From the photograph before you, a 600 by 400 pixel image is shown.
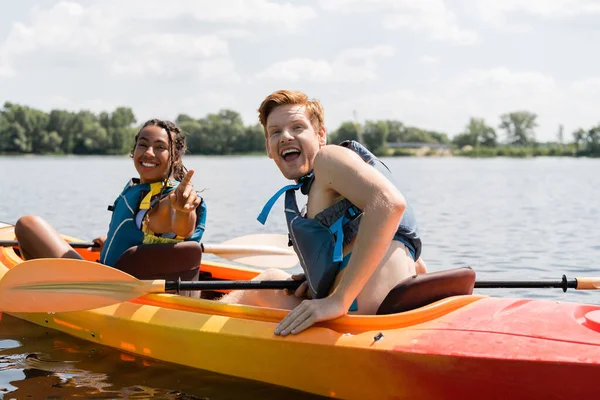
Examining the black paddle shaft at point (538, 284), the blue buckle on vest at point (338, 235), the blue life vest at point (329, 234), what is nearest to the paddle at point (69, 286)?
the blue life vest at point (329, 234)

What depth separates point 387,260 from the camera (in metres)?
3.20

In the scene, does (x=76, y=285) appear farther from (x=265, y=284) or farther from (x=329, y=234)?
(x=329, y=234)

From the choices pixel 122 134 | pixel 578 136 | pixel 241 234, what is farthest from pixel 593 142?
pixel 241 234

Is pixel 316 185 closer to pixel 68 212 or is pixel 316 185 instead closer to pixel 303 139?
pixel 303 139

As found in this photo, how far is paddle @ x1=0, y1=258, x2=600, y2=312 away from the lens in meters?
3.96

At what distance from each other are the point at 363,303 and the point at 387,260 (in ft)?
0.93

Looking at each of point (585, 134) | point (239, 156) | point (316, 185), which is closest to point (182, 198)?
point (316, 185)

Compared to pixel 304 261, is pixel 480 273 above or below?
below

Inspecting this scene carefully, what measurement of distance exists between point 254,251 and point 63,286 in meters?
2.06

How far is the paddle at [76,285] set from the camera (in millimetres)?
3961

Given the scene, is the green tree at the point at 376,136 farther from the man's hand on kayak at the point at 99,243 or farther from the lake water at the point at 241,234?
the man's hand on kayak at the point at 99,243

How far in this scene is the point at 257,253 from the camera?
602cm

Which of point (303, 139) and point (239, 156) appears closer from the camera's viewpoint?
point (303, 139)

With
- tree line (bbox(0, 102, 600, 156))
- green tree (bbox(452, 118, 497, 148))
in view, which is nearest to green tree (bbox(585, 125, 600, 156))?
tree line (bbox(0, 102, 600, 156))
